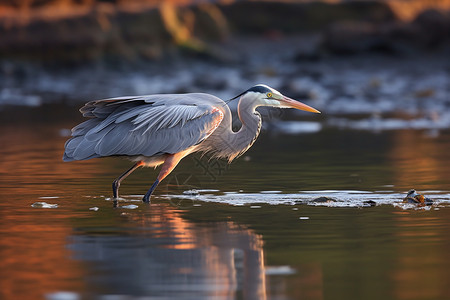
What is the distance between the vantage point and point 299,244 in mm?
6910

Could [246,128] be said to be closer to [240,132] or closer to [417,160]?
[240,132]

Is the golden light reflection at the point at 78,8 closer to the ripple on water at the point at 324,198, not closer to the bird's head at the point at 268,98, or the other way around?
the bird's head at the point at 268,98

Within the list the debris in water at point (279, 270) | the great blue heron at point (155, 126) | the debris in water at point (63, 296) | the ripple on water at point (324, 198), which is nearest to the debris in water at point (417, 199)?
the ripple on water at point (324, 198)

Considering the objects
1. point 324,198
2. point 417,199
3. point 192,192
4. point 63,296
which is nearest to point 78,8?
point 192,192

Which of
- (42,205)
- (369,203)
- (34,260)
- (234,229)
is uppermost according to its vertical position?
(42,205)

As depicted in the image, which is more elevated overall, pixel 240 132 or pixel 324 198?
pixel 240 132

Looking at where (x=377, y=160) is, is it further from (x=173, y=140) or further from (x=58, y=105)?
(x=58, y=105)

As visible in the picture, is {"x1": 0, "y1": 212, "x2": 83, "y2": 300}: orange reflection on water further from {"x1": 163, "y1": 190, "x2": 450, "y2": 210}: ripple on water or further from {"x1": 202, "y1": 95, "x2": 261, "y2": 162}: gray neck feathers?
→ {"x1": 202, "y1": 95, "x2": 261, "y2": 162}: gray neck feathers

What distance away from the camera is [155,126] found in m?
9.47

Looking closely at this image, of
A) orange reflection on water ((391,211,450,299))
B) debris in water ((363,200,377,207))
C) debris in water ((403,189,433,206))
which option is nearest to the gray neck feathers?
debris in water ((363,200,377,207))

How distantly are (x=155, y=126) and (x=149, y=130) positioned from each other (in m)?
0.07

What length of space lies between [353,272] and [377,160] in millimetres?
6336

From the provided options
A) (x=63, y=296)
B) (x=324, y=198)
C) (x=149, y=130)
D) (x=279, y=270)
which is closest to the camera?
(x=63, y=296)

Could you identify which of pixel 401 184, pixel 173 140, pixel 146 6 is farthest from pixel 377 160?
pixel 146 6
